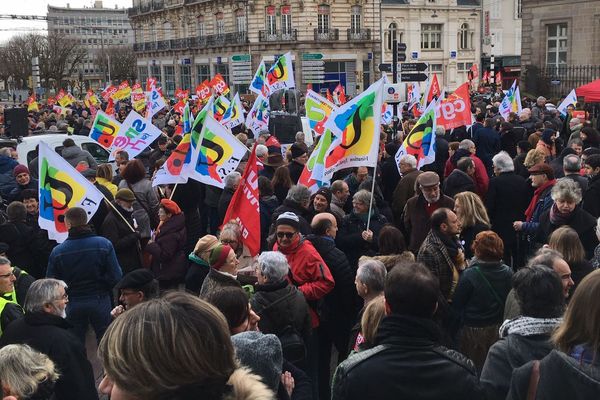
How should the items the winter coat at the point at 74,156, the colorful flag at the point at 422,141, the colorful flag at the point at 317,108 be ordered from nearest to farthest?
the colorful flag at the point at 422,141
the winter coat at the point at 74,156
the colorful flag at the point at 317,108

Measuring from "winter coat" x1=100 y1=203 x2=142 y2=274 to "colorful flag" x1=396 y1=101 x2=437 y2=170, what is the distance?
386 centimetres

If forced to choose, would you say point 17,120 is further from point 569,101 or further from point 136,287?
point 569,101

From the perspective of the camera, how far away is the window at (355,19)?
181ft

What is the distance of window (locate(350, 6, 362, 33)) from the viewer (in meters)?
55.2

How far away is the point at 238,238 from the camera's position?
21.3 ft

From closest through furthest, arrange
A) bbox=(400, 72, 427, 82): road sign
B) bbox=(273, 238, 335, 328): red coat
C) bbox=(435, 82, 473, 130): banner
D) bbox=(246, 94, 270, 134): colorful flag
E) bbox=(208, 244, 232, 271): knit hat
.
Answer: bbox=(208, 244, 232, 271): knit hat
bbox=(273, 238, 335, 328): red coat
bbox=(435, 82, 473, 130): banner
bbox=(400, 72, 427, 82): road sign
bbox=(246, 94, 270, 134): colorful flag

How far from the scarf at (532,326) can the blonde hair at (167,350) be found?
1.86 meters

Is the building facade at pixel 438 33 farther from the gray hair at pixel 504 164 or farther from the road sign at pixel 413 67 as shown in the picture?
the gray hair at pixel 504 164

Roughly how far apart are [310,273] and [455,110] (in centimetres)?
811

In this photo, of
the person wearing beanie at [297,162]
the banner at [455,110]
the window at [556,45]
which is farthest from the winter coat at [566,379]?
the window at [556,45]

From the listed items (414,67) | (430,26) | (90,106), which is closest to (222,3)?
(430,26)

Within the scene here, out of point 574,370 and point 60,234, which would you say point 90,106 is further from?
point 574,370

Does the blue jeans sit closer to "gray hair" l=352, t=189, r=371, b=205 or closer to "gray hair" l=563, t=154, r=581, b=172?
"gray hair" l=352, t=189, r=371, b=205

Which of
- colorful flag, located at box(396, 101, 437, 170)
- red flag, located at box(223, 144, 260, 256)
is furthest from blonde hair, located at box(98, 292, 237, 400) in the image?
colorful flag, located at box(396, 101, 437, 170)
